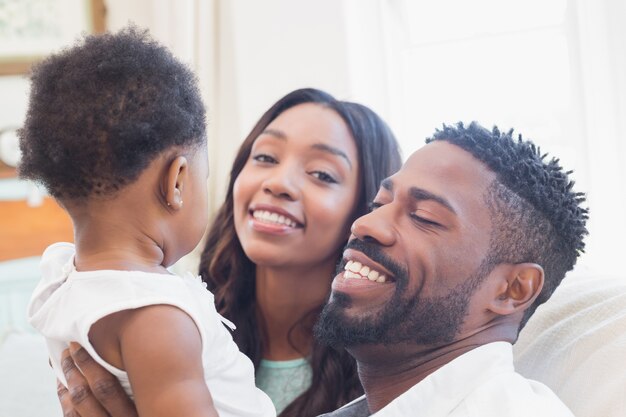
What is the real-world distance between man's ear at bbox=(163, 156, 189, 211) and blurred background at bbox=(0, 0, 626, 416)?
4.61 feet

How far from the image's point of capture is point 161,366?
104cm

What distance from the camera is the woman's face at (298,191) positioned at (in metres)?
1.96

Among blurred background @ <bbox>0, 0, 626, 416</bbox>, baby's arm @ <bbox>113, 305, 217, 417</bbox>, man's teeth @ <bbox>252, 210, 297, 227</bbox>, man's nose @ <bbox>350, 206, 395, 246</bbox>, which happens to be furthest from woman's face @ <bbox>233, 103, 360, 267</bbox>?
baby's arm @ <bbox>113, 305, 217, 417</bbox>

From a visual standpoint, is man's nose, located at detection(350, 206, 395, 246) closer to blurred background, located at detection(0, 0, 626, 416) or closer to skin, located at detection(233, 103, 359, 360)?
skin, located at detection(233, 103, 359, 360)

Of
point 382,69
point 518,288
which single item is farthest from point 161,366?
point 382,69

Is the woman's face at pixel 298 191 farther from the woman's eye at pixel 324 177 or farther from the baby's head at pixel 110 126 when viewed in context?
the baby's head at pixel 110 126

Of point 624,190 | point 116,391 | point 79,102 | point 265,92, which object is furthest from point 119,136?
point 265,92

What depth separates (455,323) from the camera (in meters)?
1.31

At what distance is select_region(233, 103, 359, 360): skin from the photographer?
1961mm

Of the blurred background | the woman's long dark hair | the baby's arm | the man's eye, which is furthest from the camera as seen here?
the blurred background

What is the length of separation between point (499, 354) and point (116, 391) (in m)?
0.61

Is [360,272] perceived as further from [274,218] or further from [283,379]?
[283,379]

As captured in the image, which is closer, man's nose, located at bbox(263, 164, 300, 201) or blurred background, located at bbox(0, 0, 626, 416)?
man's nose, located at bbox(263, 164, 300, 201)

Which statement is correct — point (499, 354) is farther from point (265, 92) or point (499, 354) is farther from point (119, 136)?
point (265, 92)
